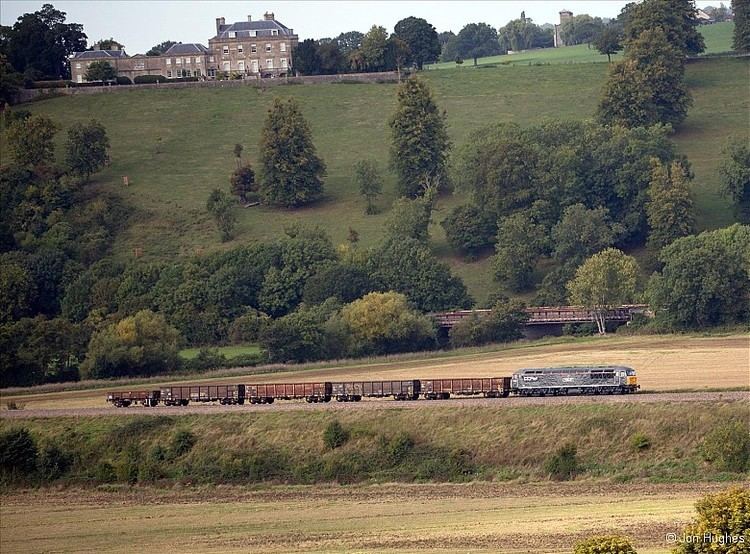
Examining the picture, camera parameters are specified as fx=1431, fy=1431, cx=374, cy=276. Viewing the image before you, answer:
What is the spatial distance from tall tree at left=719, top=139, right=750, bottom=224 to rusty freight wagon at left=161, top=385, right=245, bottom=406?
69.9 meters

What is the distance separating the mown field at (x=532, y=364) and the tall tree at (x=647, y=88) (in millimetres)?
55793

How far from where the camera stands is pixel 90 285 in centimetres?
14950

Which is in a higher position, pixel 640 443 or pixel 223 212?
pixel 223 212

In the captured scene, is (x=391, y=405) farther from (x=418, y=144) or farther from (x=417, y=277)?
(x=418, y=144)

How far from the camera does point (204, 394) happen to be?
103125mm

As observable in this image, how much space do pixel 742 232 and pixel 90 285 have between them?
66193mm

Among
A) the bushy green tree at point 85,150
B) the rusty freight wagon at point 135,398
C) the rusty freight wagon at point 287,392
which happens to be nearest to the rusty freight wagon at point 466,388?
the rusty freight wagon at point 287,392

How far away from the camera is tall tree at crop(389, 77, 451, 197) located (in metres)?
170

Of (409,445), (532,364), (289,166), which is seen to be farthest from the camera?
(289,166)

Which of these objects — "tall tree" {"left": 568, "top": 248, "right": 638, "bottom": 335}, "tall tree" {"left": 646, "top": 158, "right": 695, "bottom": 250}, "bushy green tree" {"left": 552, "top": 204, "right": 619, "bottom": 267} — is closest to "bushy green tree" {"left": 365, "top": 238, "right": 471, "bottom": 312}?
"bushy green tree" {"left": 552, "top": 204, "right": 619, "bottom": 267}

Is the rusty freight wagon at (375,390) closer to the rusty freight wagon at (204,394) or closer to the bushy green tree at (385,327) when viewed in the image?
the rusty freight wagon at (204,394)

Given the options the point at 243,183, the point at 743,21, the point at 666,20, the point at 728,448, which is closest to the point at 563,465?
the point at 728,448

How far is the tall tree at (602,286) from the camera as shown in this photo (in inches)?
5123

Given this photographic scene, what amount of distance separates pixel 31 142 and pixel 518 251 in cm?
6737
